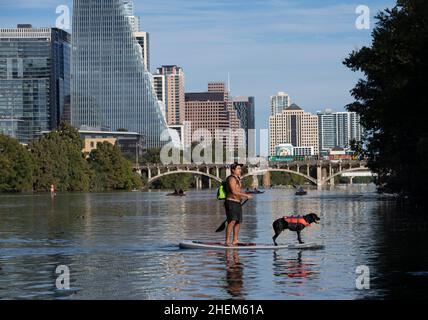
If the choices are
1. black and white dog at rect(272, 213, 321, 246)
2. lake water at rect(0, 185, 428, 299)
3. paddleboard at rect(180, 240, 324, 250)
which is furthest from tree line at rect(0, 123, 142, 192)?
black and white dog at rect(272, 213, 321, 246)

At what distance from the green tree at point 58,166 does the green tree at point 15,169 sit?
487cm

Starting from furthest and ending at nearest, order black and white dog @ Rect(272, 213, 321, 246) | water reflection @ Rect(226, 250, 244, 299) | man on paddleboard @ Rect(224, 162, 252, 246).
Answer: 1. black and white dog @ Rect(272, 213, 321, 246)
2. man on paddleboard @ Rect(224, 162, 252, 246)
3. water reflection @ Rect(226, 250, 244, 299)

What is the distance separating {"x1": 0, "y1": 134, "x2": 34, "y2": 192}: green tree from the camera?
16312 centimetres

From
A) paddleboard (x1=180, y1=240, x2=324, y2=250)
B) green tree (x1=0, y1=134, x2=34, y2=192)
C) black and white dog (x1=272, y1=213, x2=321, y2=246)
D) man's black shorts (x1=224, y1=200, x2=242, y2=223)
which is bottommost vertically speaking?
paddleboard (x1=180, y1=240, x2=324, y2=250)

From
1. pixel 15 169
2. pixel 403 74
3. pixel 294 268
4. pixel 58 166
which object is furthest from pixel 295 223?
pixel 58 166

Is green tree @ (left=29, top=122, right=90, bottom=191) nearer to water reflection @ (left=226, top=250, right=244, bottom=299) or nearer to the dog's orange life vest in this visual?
the dog's orange life vest

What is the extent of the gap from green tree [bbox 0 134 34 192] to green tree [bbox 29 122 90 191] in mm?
4866

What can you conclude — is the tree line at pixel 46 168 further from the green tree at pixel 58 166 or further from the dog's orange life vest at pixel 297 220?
the dog's orange life vest at pixel 297 220

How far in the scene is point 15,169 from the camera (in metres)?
164

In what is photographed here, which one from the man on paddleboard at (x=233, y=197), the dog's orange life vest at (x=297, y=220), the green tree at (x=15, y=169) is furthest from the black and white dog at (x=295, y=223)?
the green tree at (x=15, y=169)

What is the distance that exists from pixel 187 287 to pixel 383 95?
116 ft

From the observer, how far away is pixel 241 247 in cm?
3169

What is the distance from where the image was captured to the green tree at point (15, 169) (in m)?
163
